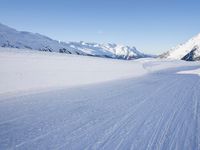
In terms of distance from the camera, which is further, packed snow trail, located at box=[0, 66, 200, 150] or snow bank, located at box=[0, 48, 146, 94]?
snow bank, located at box=[0, 48, 146, 94]

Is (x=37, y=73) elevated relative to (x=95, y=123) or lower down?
elevated

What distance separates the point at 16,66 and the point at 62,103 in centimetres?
595

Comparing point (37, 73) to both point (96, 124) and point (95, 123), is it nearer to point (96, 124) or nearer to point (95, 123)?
point (95, 123)

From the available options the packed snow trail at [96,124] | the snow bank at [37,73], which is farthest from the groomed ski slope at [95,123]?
the snow bank at [37,73]

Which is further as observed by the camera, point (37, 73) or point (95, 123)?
point (37, 73)

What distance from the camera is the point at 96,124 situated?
7.49 meters

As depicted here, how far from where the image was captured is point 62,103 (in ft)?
34.0

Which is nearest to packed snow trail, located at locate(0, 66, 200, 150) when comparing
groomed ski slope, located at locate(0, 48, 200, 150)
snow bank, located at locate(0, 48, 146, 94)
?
groomed ski slope, located at locate(0, 48, 200, 150)

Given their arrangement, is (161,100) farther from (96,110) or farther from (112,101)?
(96,110)

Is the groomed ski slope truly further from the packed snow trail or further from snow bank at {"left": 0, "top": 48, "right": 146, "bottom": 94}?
snow bank at {"left": 0, "top": 48, "right": 146, "bottom": 94}

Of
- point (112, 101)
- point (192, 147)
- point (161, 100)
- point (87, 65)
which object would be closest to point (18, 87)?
point (112, 101)

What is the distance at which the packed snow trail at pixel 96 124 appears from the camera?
583 cm

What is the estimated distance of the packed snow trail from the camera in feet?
19.1

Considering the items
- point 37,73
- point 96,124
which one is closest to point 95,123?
point 96,124
